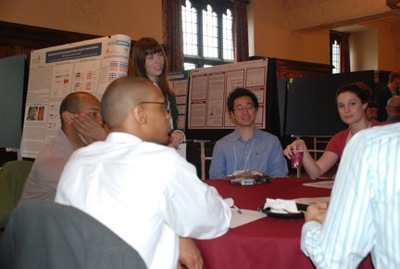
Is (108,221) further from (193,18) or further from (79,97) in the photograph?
(193,18)

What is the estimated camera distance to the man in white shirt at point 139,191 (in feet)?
4.30

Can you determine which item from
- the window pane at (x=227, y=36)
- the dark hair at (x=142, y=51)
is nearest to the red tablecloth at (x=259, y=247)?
the dark hair at (x=142, y=51)

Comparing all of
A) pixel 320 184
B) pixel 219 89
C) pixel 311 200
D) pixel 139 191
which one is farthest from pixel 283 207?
pixel 219 89

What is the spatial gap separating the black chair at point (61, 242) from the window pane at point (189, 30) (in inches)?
347

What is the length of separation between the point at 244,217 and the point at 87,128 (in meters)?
1.04

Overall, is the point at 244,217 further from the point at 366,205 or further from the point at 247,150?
the point at 247,150

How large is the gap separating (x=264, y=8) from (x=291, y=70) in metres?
1.77

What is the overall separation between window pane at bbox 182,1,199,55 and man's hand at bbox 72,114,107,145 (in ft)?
24.6

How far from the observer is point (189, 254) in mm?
1556

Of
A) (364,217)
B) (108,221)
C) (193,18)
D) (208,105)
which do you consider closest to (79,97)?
(108,221)

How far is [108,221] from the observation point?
4.28ft

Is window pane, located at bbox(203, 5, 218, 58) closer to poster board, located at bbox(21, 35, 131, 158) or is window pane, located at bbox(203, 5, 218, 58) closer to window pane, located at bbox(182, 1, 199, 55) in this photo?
window pane, located at bbox(182, 1, 199, 55)

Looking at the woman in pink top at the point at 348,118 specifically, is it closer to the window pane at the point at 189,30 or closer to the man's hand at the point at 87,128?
the man's hand at the point at 87,128

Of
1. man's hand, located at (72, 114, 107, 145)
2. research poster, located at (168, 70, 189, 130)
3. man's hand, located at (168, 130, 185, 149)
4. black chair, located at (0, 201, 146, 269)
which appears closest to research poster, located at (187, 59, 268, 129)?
research poster, located at (168, 70, 189, 130)
